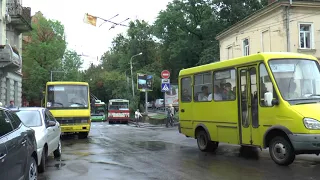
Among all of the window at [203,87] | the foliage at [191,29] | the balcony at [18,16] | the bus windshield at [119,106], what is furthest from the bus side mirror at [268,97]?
the foliage at [191,29]

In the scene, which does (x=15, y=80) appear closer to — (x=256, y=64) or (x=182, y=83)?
(x=182, y=83)

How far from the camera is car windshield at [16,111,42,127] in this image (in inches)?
385

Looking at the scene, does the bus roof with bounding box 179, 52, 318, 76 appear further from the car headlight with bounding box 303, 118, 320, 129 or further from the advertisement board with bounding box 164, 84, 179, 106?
the advertisement board with bounding box 164, 84, 179, 106

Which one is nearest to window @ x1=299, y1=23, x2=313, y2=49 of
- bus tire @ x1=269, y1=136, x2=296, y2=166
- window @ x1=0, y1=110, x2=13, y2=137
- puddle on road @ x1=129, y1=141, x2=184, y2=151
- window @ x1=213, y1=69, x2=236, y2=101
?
puddle on road @ x1=129, y1=141, x2=184, y2=151

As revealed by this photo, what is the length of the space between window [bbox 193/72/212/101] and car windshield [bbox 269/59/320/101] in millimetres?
2819

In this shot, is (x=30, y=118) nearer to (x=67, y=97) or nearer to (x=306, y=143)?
(x=306, y=143)

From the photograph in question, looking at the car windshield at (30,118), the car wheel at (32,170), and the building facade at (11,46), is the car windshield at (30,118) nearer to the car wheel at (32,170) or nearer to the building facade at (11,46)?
the car wheel at (32,170)

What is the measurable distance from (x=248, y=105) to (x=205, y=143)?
265cm

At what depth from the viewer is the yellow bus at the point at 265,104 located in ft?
29.1

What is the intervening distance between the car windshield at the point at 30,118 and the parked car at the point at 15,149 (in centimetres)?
280

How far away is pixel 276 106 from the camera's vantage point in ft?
31.0

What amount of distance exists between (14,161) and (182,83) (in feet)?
29.9

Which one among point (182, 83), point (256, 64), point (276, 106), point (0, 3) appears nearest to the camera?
point (276, 106)

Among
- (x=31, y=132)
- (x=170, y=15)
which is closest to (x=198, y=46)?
(x=170, y=15)
